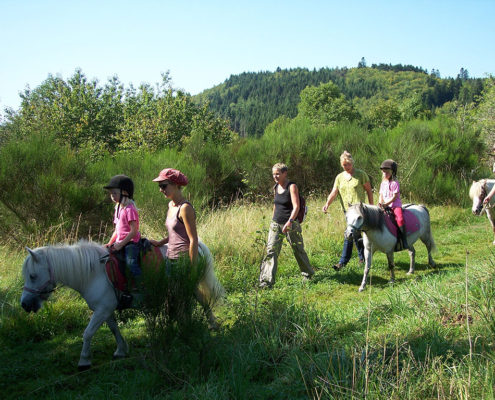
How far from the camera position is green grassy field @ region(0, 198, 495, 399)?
2838 millimetres

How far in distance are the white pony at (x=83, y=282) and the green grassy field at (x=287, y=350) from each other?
0.80ft

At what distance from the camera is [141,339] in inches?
175

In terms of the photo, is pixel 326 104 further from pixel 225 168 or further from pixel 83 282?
pixel 83 282

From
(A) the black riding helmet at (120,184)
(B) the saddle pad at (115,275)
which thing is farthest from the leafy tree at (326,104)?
(B) the saddle pad at (115,275)

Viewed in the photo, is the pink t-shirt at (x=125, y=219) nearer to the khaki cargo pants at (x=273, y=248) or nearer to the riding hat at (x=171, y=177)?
the riding hat at (x=171, y=177)

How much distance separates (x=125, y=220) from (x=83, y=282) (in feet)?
2.40

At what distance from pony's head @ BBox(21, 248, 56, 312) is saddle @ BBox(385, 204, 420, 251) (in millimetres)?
4827

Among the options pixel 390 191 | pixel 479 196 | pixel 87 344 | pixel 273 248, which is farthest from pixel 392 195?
pixel 87 344

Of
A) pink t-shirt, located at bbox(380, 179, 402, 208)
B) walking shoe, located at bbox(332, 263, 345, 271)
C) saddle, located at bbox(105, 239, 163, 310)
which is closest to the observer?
saddle, located at bbox(105, 239, 163, 310)

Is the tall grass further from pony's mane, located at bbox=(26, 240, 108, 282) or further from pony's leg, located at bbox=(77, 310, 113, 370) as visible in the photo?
pony's leg, located at bbox=(77, 310, 113, 370)

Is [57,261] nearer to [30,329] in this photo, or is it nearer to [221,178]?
[30,329]

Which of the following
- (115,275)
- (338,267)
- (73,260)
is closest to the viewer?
(73,260)

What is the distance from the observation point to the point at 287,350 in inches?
141

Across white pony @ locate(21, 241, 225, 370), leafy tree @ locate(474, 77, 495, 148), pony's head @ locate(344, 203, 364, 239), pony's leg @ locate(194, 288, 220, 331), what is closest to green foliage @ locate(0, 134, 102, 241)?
white pony @ locate(21, 241, 225, 370)
